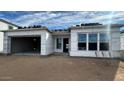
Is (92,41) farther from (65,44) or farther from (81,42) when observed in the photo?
(65,44)

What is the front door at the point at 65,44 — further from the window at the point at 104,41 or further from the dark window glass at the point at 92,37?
the window at the point at 104,41

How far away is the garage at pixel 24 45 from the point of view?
1423 centimetres

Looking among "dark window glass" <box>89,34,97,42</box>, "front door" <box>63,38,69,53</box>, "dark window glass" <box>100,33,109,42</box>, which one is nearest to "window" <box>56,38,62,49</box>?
"front door" <box>63,38,69,53</box>

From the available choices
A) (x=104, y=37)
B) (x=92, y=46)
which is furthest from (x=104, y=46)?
(x=92, y=46)

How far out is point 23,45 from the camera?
16891 mm

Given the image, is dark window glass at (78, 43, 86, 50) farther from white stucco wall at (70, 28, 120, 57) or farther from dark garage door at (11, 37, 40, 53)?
dark garage door at (11, 37, 40, 53)

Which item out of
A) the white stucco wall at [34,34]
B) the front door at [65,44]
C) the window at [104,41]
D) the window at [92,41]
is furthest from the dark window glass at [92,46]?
the white stucco wall at [34,34]

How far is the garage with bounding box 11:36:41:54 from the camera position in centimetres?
1423
